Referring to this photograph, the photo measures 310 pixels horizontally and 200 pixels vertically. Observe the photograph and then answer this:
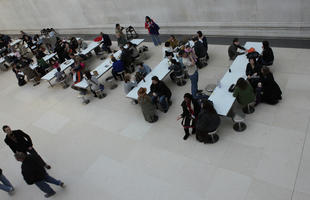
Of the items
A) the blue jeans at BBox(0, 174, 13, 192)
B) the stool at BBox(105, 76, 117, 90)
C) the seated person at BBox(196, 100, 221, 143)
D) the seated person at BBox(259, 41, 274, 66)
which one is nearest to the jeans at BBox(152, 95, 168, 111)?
the seated person at BBox(196, 100, 221, 143)

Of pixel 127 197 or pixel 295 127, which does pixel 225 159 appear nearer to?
pixel 295 127

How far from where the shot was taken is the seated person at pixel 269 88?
20.1ft

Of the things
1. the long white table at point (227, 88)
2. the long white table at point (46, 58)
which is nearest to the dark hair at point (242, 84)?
the long white table at point (227, 88)

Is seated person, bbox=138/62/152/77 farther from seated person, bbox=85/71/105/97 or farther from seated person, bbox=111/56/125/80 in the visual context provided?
seated person, bbox=85/71/105/97

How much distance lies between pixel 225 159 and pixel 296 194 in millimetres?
1489

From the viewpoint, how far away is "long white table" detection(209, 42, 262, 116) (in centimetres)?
593

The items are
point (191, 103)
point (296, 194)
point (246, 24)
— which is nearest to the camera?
point (296, 194)

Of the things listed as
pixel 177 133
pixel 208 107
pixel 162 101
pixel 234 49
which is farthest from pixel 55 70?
pixel 208 107

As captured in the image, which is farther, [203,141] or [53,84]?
[53,84]

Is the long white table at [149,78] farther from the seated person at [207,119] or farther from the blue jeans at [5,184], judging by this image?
the blue jeans at [5,184]

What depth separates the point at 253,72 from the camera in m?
6.58

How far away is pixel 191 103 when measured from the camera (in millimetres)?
5949

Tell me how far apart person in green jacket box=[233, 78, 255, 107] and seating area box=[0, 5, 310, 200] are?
0.03 meters

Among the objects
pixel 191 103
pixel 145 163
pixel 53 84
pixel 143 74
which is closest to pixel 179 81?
pixel 143 74
